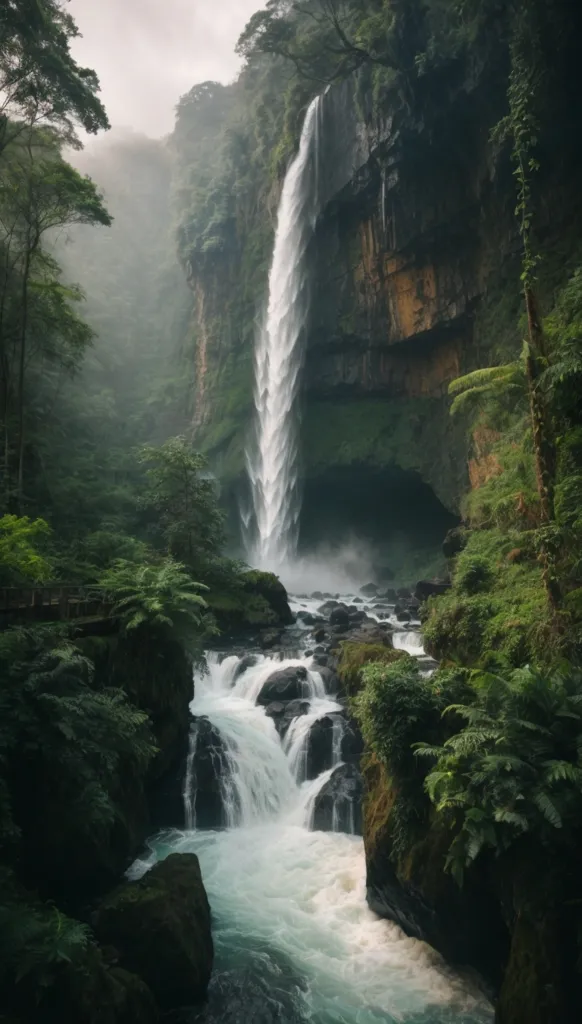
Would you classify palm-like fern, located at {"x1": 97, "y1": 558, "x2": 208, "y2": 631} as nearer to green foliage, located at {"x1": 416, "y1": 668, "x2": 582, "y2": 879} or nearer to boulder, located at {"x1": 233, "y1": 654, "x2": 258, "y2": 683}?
boulder, located at {"x1": 233, "y1": 654, "x2": 258, "y2": 683}

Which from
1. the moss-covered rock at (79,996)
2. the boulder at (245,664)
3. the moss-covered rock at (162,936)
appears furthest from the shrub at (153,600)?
the moss-covered rock at (79,996)

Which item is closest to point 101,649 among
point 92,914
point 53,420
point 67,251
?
point 92,914

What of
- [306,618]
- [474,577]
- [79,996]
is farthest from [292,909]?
[306,618]

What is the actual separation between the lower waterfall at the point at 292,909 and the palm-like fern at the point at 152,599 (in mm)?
2572

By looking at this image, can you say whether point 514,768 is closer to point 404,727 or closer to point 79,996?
point 404,727

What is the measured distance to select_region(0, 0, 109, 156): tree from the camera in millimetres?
13008

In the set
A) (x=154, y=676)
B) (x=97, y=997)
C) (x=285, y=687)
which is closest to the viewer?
(x=97, y=997)

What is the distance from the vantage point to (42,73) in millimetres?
14141

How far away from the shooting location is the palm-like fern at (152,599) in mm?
9805

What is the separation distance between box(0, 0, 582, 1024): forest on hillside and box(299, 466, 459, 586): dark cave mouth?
1.53ft

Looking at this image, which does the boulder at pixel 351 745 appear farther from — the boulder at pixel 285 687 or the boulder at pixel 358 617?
the boulder at pixel 358 617

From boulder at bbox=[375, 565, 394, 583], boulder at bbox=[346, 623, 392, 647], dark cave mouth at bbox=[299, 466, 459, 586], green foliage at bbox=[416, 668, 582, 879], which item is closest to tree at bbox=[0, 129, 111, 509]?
boulder at bbox=[346, 623, 392, 647]

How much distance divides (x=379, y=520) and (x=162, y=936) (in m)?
25.0

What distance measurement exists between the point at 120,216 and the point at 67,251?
9.46 meters
